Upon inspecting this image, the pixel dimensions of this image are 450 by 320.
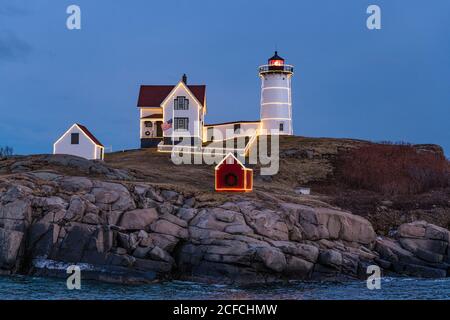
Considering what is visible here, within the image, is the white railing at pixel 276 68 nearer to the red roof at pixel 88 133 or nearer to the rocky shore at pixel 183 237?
the red roof at pixel 88 133

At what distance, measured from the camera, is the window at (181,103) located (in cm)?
7369

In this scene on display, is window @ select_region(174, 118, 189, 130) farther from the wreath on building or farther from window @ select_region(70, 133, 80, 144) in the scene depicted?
the wreath on building

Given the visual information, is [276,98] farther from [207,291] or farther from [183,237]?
[207,291]

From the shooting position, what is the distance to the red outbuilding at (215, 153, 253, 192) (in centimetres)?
4716

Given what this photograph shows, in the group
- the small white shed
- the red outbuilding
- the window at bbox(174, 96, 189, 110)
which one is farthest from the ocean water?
the window at bbox(174, 96, 189, 110)

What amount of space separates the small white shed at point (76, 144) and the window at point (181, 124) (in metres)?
13.3

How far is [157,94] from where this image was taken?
79.4 meters

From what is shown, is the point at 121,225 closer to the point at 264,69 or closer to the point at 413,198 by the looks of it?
the point at 413,198

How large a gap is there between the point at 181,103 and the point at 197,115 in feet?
7.36
